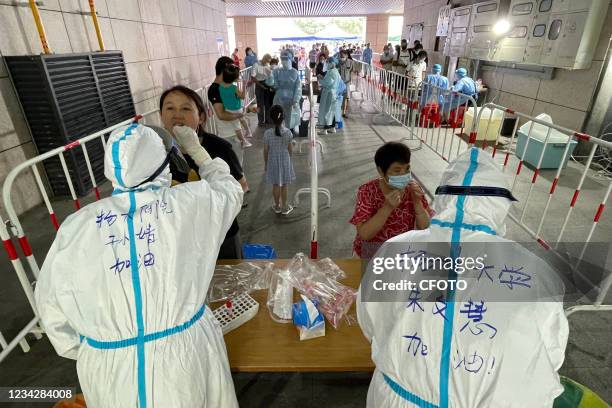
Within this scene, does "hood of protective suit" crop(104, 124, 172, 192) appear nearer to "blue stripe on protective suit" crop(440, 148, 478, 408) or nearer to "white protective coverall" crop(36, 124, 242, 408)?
"white protective coverall" crop(36, 124, 242, 408)

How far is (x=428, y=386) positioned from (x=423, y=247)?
38 centimetres

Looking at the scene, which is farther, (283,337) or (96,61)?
(96,61)

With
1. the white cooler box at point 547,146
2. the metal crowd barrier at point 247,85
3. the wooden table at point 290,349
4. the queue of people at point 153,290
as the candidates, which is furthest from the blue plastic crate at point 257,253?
the metal crowd barrier at point 247,85

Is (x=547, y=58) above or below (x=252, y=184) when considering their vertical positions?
above

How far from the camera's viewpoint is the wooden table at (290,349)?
55.6 inches

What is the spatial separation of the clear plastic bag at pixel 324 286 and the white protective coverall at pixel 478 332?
0.63 m

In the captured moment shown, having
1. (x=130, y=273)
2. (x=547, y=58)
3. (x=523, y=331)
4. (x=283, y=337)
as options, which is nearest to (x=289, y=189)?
(x=283, y=337)

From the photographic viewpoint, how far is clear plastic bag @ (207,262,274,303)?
5.89 ft

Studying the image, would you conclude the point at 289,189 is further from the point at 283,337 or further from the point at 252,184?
the point at 283,337

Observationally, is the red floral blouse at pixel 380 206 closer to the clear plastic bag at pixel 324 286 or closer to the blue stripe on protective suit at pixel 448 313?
the clear plastic bag at pixel 324 286

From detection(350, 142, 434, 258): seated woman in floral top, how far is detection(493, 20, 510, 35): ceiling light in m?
7.59

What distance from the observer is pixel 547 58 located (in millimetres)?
6270

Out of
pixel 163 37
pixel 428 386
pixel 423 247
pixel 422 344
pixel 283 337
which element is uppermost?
pixel 163 37

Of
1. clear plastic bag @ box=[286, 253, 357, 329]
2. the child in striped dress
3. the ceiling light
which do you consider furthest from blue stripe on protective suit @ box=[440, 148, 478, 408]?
the ceiling light
